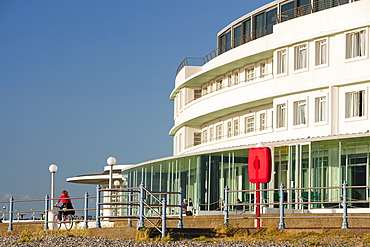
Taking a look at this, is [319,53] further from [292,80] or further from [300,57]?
[292,80]

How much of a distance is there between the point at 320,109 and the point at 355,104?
1933 millimetres

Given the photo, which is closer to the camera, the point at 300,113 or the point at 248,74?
the point at 300,113

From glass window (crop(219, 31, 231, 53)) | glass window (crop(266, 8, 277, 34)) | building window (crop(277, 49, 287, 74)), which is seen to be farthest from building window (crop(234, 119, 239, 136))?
building window (crop(277, 49, 287, 74))

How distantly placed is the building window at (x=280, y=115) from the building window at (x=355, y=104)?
4.10 meters

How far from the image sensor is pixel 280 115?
38.9 meters

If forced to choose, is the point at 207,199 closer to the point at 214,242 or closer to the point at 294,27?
the point at 294,27

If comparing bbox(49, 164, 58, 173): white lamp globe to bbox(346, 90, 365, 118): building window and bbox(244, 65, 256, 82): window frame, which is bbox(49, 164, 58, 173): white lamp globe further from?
bbox(244, 65, 256, 82): window frame

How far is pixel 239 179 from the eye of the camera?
114 feet

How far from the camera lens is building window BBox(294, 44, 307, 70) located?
3750cm

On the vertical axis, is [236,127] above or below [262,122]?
below

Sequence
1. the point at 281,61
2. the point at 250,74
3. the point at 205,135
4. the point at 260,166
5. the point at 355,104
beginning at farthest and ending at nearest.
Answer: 1. the point at 205,135
2. the point at 250,74
3. the point at 281,61
4. the point at 355,104
5. the point at 260,166

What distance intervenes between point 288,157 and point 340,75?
536cm

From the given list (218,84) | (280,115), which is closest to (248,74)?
(218,84)

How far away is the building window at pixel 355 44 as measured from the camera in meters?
35.0
